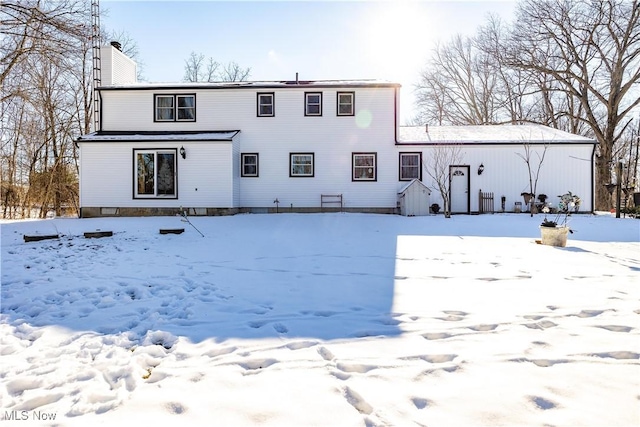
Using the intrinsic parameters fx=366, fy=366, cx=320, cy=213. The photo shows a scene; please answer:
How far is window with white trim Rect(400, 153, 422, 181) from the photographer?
50.6 ft

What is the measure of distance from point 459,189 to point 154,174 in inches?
494

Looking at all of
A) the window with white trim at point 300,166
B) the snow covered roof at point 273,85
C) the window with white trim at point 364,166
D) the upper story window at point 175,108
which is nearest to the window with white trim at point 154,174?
the upper story window at point 175,108

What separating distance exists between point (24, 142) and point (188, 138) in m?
12.3

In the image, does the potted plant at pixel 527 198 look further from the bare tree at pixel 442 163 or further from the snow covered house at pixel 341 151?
the bare tree at pixel 442 163

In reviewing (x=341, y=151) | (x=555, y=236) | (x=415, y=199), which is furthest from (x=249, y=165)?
(x=555, y=236)

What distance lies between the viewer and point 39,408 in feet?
6.91

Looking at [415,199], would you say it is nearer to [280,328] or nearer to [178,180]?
[178,180]

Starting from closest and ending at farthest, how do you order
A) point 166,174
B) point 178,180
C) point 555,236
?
point 555,236 → point 178,180 → point 166,174

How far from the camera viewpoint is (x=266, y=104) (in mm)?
15578

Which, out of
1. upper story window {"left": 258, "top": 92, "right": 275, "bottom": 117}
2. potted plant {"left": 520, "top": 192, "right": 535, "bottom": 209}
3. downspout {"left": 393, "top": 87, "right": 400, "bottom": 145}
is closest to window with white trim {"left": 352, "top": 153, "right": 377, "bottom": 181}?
downspout {"left": 393, "top": 87, "right": 400, "bottom": 145}

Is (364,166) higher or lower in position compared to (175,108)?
lower

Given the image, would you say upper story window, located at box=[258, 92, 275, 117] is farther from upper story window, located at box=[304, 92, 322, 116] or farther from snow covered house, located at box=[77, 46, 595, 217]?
upper story window, located at box=[304, 92, 322, 116]

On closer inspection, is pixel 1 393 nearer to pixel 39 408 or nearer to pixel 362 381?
pixel 39 408

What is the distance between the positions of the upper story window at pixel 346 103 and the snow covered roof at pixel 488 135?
97.6 inches
